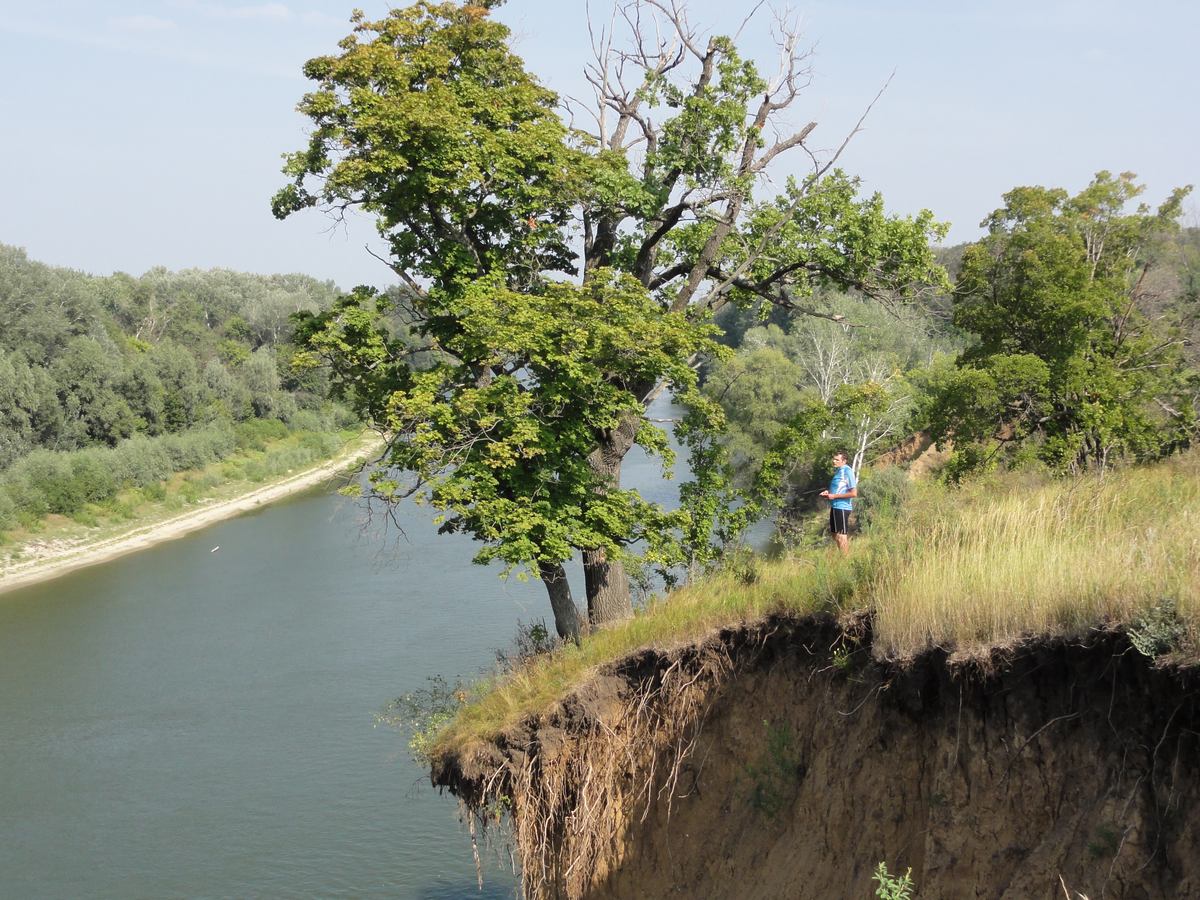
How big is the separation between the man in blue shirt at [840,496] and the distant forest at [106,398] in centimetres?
4416

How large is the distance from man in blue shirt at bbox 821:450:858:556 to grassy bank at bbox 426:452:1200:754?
0.58 meters

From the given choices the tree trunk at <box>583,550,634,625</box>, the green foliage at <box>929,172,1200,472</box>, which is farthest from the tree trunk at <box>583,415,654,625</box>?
the green foliage at <box>929,172,1200,472</box>

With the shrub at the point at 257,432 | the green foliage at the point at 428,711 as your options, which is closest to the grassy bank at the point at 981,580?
the green foliage at the point at 428,711

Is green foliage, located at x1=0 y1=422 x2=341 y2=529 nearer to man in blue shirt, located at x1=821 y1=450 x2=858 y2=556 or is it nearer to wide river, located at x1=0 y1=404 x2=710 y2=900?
wide river, located at x1=0 y1=404 x2=710 y2=900

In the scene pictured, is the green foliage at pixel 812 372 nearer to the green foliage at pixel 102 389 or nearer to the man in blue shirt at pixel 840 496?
the green foliage at pixel 102 389

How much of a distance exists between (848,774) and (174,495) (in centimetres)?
5648

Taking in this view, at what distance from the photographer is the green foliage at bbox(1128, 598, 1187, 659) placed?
5.89 m

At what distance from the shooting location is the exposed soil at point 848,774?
6.15 metres

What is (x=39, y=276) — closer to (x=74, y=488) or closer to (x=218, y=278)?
(x=74, y=488)

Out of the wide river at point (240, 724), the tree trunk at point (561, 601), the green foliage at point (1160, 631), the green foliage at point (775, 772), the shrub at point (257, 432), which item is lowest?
the wide river at point (240, 724)

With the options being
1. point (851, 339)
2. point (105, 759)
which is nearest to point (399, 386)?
point (105, 759)

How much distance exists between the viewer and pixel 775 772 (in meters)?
9.64

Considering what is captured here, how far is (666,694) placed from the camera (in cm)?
1066

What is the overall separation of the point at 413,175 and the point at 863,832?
31.2 feet
